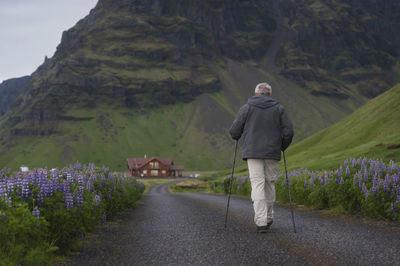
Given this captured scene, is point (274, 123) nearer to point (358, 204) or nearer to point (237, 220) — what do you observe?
point (237, 220)

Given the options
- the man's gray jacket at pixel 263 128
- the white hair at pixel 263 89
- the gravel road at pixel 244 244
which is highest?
the white hair at pixel 263 89

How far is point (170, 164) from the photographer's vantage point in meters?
156

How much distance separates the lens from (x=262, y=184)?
9.26 m

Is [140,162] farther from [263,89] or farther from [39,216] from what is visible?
[39,216]

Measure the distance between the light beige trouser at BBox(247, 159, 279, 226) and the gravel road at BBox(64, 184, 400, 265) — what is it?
1.79 ft

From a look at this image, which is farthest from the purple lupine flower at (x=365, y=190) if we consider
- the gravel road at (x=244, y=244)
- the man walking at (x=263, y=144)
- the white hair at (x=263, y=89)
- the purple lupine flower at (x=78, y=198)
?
the purple lupine flower at (x=78, y=198)

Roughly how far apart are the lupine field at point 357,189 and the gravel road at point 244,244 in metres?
0.71

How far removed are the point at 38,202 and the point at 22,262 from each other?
1.62 m

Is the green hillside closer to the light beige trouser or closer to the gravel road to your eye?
the gravel road

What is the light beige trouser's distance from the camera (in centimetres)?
920

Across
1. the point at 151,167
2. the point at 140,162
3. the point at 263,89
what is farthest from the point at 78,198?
the point at 140,162

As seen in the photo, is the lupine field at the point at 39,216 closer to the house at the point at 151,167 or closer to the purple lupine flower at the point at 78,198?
the purple lupine flower at the point at 78,198

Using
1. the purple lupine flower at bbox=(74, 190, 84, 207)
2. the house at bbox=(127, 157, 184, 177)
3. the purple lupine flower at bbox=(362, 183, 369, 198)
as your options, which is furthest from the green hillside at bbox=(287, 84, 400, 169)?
the house at bbox=(127, 157, 184, 177)

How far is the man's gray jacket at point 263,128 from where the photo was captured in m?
9.28
